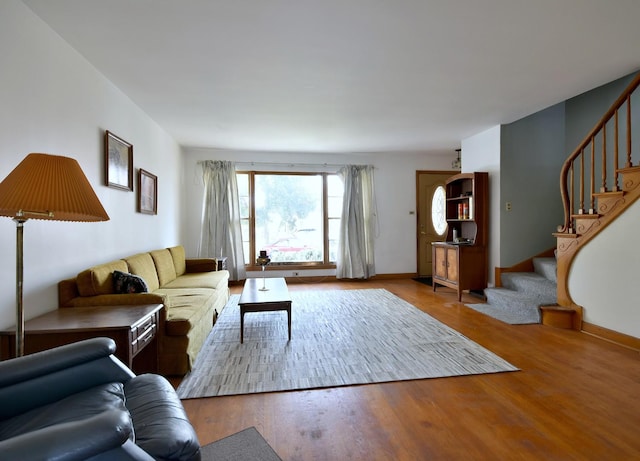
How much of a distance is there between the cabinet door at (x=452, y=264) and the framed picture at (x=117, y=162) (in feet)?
14.0

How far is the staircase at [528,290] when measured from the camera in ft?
12.3

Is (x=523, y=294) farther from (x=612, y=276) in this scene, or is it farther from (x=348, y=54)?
(x=348, y=54)

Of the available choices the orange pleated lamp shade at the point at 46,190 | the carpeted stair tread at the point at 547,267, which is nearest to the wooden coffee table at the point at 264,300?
the orange pleated lamp shade at the point at 46,190

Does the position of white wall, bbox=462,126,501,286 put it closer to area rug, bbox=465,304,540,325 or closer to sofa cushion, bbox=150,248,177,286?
area rug, bbox=465,304,540,325

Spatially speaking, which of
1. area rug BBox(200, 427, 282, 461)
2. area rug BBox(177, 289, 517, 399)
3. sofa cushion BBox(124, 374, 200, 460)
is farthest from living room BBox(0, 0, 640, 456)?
area rug BBox(200, 427, 282, 461)

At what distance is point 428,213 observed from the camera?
659 centimetres

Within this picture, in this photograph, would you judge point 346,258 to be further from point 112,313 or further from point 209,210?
point 112,313

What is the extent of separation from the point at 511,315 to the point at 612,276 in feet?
3.61

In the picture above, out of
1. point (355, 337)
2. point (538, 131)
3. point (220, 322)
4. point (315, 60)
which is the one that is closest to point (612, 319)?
point (355, 337)

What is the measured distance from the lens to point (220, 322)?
3721mm

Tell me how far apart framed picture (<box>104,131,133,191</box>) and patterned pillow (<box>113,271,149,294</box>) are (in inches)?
39.0

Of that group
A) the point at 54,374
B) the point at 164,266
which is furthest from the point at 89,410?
the point at 164,266

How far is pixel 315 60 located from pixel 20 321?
257 cm

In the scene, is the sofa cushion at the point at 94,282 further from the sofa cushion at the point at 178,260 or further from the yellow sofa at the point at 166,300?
the sofa cushion at the point at 178,260
